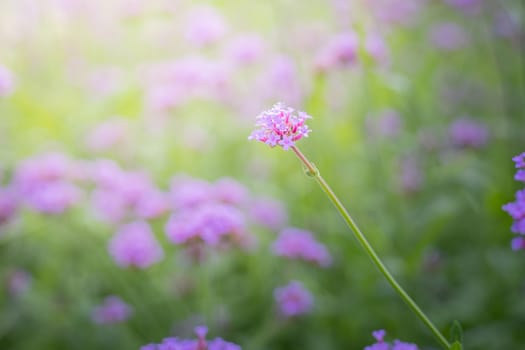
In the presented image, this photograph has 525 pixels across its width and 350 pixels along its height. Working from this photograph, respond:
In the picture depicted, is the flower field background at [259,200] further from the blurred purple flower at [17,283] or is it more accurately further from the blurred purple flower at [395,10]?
the blurred purple flower at [395,10]

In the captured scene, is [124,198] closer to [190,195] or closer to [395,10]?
[190,195]

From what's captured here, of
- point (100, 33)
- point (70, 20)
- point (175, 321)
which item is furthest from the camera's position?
point (100, 33)

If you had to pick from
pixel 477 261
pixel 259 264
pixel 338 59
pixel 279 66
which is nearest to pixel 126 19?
pixel 279 66

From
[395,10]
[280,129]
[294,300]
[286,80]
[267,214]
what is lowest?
[280,129]

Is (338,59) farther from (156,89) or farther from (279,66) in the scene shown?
(156,89)

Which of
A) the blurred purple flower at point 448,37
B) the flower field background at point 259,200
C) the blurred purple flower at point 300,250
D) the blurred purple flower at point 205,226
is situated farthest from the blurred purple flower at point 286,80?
the blurred purple flower at point 448,37

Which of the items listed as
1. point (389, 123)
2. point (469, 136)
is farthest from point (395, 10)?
point (469, 136)
